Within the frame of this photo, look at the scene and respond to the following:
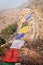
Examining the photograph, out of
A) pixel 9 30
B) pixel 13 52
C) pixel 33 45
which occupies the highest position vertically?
pixel 13 52

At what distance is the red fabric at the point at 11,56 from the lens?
58.7 feet

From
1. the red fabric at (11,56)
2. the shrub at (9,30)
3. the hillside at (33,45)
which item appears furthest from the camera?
the shrub at (9,30)

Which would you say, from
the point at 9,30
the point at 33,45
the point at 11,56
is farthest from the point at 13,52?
the point at 9,30

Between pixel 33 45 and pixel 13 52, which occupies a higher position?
pixel 13 52

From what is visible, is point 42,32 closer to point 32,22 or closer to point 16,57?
point 32,22

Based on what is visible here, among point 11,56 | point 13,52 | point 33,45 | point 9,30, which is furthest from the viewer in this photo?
point 9,30

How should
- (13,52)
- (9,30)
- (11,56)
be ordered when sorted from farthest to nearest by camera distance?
(9,30) < (13,52) < (11,56)

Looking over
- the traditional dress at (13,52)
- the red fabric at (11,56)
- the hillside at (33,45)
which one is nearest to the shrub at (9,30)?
the hillside at (33,45)

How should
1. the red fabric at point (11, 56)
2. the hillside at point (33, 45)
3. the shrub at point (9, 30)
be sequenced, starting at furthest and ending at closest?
the shrub at point (9, 30)
the hillside at point (33, 45)
the red fabric at point (11, 56)

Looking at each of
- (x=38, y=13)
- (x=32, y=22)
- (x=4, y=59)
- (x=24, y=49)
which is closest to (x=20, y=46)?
(x=24, y=49)

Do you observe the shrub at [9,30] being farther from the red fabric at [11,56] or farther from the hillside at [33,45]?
the red fabric at [11,56]

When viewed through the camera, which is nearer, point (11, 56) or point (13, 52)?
point (11, 56)

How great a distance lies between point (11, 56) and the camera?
1814cm

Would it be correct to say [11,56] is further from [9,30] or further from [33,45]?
[9,30]
